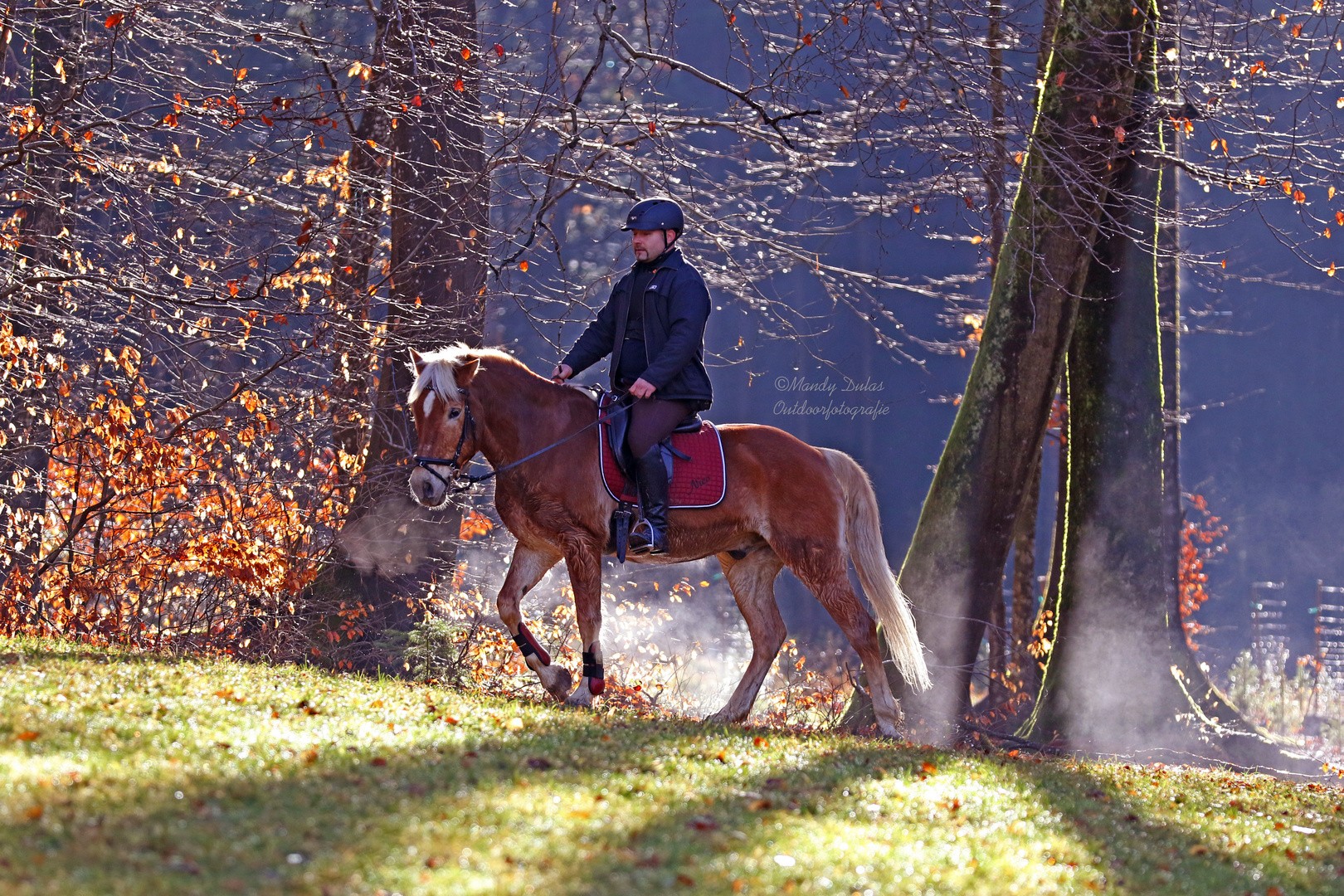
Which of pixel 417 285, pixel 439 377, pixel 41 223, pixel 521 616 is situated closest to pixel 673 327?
pixel 439 377

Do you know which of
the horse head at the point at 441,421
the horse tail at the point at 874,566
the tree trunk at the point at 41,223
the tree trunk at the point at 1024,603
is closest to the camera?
the horse head at the point at 441,421

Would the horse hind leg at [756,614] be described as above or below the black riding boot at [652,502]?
below

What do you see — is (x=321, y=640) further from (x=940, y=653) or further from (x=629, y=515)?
(x=940, y=653)

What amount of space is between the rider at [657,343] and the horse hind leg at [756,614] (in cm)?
111

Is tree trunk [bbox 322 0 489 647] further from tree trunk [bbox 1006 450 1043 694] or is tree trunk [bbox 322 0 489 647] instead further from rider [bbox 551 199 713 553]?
tree trunk [bbox 1006 450 1043 694]

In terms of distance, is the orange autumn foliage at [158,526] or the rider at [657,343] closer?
the rider at [657,343]

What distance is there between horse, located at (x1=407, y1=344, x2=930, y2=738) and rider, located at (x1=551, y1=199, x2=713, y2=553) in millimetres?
255

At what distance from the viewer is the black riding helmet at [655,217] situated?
8.65 m

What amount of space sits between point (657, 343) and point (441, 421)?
5.41 ft

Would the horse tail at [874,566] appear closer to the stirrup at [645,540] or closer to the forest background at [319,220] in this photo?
the stirrup at [645,540]

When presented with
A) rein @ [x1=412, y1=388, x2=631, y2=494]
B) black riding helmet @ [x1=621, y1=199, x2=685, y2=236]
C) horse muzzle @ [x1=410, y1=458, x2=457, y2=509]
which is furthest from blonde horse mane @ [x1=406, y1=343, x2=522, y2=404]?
black riding helmet @ [x1=621, y1=199, x2=685, y2=236]

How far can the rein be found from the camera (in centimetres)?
810

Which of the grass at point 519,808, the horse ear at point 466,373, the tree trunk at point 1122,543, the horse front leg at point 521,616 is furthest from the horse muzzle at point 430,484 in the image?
the tree trunk at point 1122,543

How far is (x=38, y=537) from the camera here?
44.2ft
